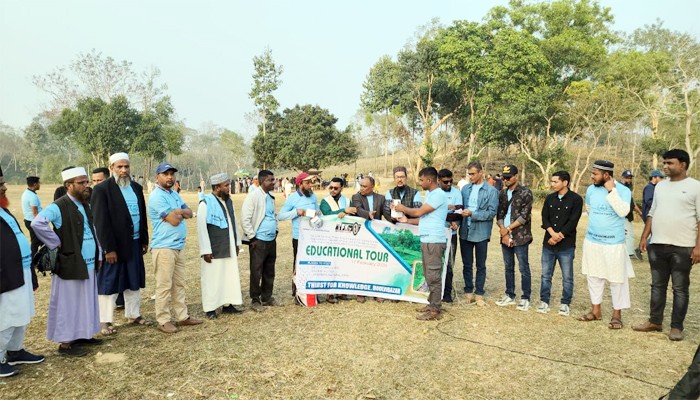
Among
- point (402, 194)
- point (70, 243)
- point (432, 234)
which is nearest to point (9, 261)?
point (70, 243)

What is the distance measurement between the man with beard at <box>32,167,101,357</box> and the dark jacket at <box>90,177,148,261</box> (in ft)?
1.88

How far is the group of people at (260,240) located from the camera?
4.48 meters

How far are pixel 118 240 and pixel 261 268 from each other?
1.87 metres

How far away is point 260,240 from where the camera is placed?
6.25m

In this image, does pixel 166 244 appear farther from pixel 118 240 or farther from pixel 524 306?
pixel 524 306

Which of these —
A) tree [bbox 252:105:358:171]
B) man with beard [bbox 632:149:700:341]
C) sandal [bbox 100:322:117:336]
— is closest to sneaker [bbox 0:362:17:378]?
sandal [bbox 100:322:117:336]

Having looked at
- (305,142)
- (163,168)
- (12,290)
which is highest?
(305,142)

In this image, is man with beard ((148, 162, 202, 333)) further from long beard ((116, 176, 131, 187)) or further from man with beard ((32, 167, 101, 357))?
man with beard ((32, 167, 101, 357))

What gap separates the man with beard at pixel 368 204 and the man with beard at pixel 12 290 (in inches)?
161

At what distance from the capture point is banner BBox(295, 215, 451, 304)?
258 inches

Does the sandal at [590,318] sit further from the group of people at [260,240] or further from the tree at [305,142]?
the tree at [305,142]

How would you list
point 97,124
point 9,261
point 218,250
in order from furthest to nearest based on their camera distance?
point 97,124
point 218,250
point 9,261

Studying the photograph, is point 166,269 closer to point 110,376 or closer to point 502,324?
point 110,376

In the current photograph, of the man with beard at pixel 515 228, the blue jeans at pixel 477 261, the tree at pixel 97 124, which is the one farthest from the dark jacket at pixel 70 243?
the tree at pixel 97 124
